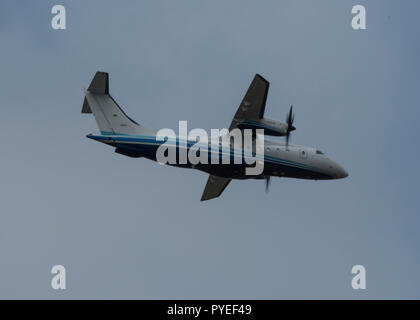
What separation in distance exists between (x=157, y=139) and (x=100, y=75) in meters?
4.75

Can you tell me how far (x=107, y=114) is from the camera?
1825 inches

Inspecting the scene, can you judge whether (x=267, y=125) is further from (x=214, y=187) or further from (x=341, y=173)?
(x=214, y=187)

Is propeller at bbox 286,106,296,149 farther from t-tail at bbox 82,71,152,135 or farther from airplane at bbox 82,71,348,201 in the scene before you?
t-tail at bbox 82,71,152,135

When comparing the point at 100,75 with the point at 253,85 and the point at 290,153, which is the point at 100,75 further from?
the point at 290,153

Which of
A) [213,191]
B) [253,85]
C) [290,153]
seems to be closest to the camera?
[253,85]

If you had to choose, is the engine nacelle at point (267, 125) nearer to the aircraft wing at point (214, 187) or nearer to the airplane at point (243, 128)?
the airplane at point (243, 128)

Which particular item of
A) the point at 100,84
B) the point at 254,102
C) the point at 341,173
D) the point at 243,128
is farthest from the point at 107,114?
the point at 341,173

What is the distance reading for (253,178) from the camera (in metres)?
49.4

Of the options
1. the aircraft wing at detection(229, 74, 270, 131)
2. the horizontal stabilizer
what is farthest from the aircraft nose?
the horizontal stabilizer

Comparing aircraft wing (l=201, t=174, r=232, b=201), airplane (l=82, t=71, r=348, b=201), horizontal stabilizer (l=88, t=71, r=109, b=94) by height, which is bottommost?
aircraft wing (l=201, t=174, r=232, b=201)

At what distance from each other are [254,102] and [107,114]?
833 centimetres

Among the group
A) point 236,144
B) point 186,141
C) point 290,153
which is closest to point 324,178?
point 290,153

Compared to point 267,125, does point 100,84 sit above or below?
above

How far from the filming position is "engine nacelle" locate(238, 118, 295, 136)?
47.2m
